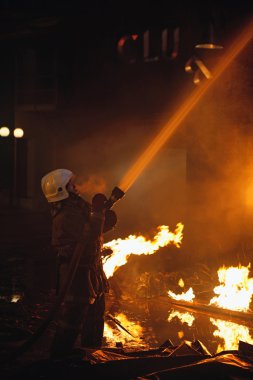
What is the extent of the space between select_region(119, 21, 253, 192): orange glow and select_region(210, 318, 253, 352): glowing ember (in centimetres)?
272

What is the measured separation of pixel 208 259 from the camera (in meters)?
12.8

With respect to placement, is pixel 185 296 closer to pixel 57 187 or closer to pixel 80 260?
pixel 80 260

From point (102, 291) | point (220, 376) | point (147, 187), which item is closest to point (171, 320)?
point (102, 291)

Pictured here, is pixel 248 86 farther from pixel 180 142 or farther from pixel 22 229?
pixel 22 229

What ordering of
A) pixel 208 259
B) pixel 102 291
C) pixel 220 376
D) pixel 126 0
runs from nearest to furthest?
pixel 220 376
pixel 102 291
pixel 208 259
pixel 126 0

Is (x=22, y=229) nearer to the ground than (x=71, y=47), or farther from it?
nearer to the ground

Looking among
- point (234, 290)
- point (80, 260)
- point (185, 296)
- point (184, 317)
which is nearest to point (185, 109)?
point (185, 296)

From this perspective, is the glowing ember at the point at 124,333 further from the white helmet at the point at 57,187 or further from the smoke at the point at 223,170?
the smoke at the point at 223,170

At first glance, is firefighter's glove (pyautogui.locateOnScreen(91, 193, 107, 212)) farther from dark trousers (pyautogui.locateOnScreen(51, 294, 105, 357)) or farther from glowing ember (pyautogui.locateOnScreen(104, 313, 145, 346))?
A: glowing ember (pyautogui.locateOnScreen(104, 313, 145, 346))

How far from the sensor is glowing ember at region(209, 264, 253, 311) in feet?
29.7

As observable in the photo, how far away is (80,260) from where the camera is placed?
19.6ft

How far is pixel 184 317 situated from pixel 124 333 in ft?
4.58

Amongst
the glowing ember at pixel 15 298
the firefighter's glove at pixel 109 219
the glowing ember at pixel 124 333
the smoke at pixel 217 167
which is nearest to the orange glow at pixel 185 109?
the smoke at pixel 217 167

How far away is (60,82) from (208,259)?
14.7m
